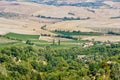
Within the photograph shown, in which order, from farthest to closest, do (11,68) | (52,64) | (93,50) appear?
(93,50)
(52,64)
(11,68)

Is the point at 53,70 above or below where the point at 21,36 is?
above

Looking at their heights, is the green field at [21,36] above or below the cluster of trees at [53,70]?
below

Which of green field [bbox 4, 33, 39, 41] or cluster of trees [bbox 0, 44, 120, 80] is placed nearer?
cluster of trees [bbox 0, 44, 120, 80]

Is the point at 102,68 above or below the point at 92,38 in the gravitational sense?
above

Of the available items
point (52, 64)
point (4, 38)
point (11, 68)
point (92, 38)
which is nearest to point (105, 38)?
point (92, 38)

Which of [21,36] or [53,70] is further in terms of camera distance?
[21,36]

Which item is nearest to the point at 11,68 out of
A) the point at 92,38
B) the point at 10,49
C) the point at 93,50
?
the point at 10,49

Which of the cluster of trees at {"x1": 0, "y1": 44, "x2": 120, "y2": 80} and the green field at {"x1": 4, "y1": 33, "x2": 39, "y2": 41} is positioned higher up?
the cluster of trees at {"x1": 0, "y1": 44, "x2": 120, "y2": 80}

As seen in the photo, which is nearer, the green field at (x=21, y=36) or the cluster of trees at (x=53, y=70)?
the cluster of trees at (x=53, y=70)

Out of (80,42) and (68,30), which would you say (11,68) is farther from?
→ (68,30)

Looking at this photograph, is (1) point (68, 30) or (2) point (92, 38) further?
(1) point (68, 30)

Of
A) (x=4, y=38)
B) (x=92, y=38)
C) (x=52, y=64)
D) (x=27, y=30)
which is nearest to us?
(x=52, y=64)
